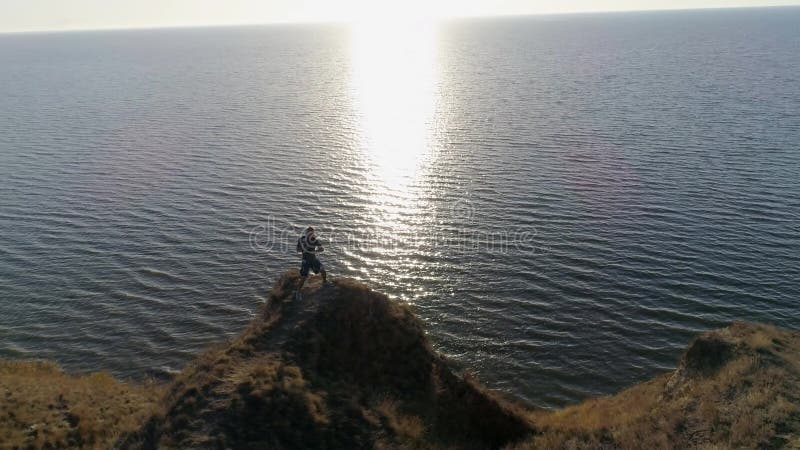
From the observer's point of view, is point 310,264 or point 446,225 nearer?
point 310,264

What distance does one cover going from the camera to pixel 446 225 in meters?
46.0

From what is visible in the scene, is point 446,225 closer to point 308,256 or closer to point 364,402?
point 308,256

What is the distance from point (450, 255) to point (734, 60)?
140m

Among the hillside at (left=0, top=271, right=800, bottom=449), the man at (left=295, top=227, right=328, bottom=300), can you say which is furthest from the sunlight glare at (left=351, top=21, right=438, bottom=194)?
the hillside at (left=0, top=271, right=800, bottom=449)

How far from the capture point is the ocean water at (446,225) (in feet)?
106

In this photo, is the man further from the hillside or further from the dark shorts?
the hillside

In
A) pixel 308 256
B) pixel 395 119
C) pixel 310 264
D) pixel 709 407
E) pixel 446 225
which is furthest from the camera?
pixel 395 119

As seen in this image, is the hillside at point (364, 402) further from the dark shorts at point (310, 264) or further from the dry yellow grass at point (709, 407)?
the dark shorts at point (310, 264)

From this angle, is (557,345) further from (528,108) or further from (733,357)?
(528,108)

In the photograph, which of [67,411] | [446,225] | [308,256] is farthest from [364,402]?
[446,225]

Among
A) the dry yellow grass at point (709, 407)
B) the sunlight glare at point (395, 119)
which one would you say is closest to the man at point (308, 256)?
the dry yellow grass at point (709, 407)

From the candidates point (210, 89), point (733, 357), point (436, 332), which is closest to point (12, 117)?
point (210, 89)

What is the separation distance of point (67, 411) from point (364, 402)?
12.3 m

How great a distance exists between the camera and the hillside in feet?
59.5
